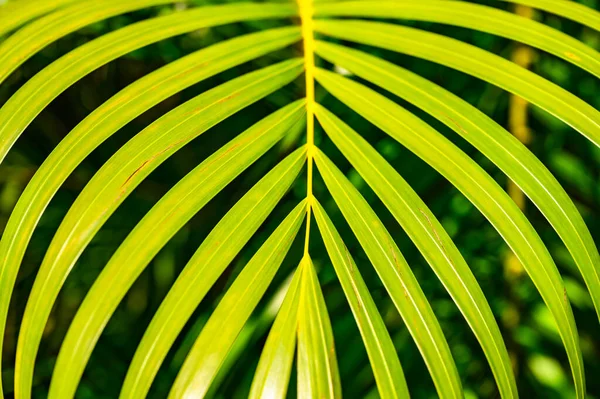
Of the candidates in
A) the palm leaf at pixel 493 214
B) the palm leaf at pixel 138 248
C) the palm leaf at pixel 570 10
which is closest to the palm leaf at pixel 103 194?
the palm leaf at pixel 138 248

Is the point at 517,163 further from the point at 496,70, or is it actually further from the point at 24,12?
→ the point at 24,12

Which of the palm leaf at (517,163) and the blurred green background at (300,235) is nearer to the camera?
the palm leaf at (517,163)

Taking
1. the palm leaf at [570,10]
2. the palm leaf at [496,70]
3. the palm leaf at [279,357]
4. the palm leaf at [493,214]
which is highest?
the palm leaf at [570,10]

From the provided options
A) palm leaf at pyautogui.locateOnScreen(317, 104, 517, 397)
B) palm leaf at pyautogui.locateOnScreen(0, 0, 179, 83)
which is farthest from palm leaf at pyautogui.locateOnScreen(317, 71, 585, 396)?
palm leaf at pyautogui.locateOnScreen(0, 0, 179, 83)

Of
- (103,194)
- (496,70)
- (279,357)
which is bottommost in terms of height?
(279,357)

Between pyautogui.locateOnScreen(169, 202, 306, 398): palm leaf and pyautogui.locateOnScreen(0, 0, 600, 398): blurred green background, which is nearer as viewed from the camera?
pyautogui.locateOnScreen(169, 202, 306, 398): palm leaf

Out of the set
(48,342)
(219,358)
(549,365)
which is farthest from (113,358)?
(549,365)

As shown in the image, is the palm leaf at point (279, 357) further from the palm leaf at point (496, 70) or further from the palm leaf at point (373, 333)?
the palm leaf at point (496, 70)

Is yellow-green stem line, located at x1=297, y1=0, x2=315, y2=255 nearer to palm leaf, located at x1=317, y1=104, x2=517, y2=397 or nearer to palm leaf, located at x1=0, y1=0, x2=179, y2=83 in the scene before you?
palm leaf, located at x1=317, y1=104, x2=517, y2=397

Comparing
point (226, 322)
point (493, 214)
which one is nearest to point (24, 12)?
point (226, 322)
